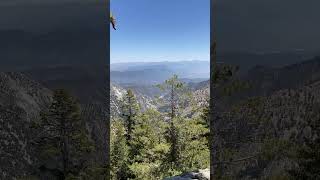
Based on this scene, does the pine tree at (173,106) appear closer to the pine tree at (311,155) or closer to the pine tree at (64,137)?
the pine tree at (64,137)

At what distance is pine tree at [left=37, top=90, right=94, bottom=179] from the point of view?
4.31 metres

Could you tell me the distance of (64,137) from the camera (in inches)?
174

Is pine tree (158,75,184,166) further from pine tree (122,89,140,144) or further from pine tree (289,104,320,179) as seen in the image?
pine tree (289,104,320,179)

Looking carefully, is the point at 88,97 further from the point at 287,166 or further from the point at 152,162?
the point at 152,162

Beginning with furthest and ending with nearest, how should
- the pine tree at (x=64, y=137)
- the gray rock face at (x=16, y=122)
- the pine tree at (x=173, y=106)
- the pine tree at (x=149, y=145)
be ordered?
the pine tree at (x=173, y=106) → the pine tree at (x=149, y=145) → the pine tree at (x=64, y=137) → the gray rock face at (x=16, y=122)

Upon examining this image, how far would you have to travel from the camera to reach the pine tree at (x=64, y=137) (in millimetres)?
4312

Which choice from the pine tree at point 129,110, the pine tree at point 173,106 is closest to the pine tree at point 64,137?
the pine tree at point 173,106

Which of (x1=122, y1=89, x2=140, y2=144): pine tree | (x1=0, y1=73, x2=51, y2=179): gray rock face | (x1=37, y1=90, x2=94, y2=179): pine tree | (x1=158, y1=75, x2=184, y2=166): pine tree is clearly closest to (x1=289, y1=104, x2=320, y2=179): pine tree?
(x1=37, y1=90, x2=94, y2=179): pine tree

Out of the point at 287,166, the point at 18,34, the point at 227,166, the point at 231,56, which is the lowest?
the point at 287,166

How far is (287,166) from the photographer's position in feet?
12.8

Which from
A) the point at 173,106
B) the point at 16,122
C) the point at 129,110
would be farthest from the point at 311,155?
the point at 129,110

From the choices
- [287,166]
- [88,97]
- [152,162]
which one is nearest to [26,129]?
[88,97]

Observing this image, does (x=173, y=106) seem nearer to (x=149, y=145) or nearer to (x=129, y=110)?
(x=149, y=145)

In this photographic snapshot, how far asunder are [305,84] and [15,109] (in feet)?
9.90
